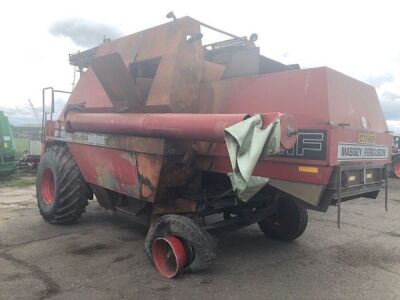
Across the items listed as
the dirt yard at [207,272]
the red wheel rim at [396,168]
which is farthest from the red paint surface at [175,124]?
the red wheel rim at [396,168]

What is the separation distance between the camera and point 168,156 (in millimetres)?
4500

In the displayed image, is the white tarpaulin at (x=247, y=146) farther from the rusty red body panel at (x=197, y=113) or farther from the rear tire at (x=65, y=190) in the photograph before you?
the rear tire at (x=65, y=190)

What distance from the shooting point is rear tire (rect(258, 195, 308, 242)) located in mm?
5613

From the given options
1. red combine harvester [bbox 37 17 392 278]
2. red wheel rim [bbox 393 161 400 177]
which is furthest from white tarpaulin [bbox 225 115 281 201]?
red wheel rim [bbox 393 161 400 177]

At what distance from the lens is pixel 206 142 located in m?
4.42

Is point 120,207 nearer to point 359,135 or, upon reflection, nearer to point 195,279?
point 195,279

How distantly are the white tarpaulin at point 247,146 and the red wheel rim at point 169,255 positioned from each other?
118cm

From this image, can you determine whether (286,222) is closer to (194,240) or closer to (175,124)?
(194,240)

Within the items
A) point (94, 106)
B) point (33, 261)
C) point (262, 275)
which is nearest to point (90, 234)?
point (33, 261)

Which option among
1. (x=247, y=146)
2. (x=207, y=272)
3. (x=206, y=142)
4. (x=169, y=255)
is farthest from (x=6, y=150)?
(x=247, y=146)

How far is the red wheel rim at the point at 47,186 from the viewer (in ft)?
21.9

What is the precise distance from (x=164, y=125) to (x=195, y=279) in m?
1.58

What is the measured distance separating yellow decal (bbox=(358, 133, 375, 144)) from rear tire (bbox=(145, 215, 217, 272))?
1.81m

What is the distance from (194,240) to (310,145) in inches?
57.8
